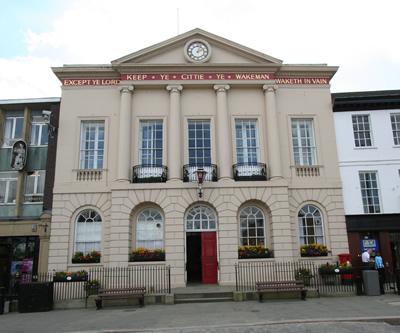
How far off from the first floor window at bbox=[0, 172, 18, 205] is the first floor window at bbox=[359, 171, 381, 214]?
1835 cm

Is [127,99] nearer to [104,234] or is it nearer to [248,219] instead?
[104,234]

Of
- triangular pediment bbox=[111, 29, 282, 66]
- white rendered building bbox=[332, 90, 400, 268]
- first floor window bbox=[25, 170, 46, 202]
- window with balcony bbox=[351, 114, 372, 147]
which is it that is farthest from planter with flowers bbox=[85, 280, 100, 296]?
window with balcony bbox=[351, 114, 372, 147]

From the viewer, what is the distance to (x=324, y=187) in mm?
19109

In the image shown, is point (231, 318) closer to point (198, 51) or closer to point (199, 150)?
point (199, 150)

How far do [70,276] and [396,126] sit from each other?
1799cm

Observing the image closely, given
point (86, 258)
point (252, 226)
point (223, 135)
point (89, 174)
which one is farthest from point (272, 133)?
point (86, 258)

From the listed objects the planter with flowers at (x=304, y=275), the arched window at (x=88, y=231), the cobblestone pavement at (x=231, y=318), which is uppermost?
the arched window at (x=88, y=231)

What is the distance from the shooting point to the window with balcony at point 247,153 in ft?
62.1

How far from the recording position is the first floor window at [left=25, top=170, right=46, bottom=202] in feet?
66.1

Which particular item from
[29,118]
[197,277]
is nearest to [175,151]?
[197,277]

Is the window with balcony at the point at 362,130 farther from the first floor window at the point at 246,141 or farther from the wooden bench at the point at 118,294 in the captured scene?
the wooden bench at the point at 118,294

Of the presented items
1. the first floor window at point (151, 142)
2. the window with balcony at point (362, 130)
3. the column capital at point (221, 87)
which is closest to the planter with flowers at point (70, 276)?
the first floor window at point (151, 142)

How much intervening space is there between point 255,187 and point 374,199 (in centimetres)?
636

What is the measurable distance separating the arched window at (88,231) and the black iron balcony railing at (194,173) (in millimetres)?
4787
